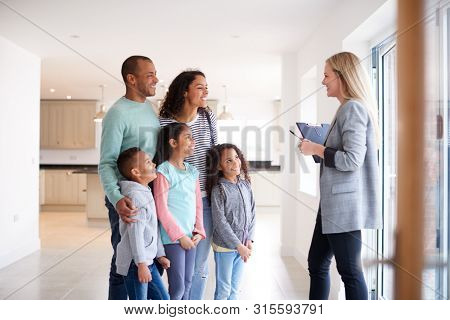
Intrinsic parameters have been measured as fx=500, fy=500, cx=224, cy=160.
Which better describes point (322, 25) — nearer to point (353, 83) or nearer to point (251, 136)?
point (251, 136)

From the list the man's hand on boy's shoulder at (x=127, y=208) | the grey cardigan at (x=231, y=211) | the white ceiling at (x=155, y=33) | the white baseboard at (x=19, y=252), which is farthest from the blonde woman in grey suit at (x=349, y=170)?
the white baseboard at (x=19, y=252)

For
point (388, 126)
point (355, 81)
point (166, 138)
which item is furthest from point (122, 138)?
point (388, 126)

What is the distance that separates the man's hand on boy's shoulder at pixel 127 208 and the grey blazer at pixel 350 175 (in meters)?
0.44

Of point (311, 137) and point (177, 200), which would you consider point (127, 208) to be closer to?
point (177, 200)

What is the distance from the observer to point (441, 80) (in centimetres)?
111

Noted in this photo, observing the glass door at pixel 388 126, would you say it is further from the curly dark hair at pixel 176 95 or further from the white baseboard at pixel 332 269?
the curly dark hair at pixel 176 95

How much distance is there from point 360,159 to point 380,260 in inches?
28.3

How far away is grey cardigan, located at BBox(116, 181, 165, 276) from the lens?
1.15 meters

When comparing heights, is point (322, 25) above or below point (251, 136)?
above

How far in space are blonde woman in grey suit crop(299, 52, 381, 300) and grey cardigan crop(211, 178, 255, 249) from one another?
0.19 meters

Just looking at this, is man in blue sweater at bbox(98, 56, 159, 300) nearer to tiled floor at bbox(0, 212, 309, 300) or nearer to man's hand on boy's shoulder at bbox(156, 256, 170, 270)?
man's hand on boy's shoulder at bbox(156, 256, 170, 270)

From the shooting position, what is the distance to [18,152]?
2654 mm
